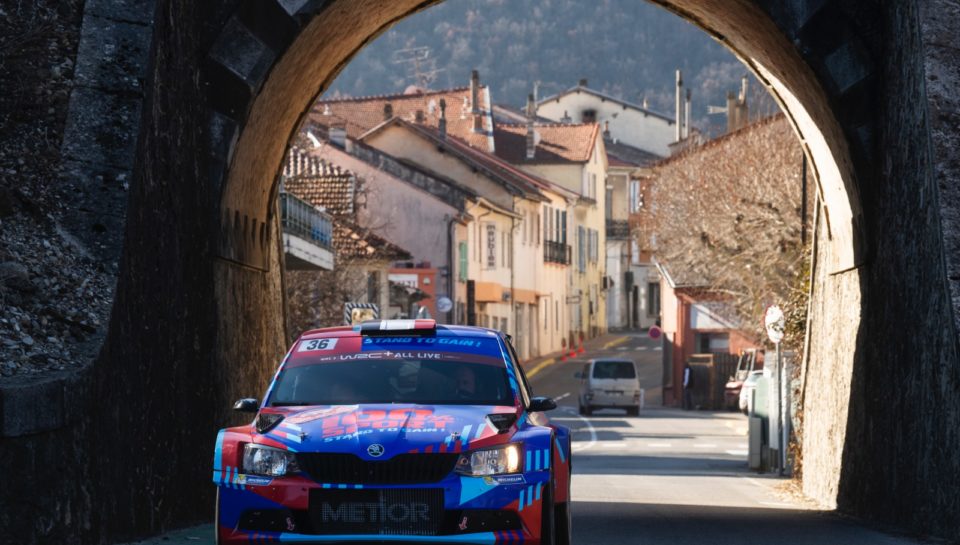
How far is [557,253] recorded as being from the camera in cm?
8619

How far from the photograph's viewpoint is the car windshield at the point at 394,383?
10.9 m

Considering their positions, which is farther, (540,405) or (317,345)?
(317,345)

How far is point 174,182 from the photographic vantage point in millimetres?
14414

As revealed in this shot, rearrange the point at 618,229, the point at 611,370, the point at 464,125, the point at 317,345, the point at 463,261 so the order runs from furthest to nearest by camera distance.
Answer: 1. the point at 618,229
2. the point at 464,125
3. the point at 463,261
4. the point at 611,370
5. the point at 317,345

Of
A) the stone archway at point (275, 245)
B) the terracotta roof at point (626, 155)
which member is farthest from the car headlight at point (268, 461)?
the terracotta roof at point (626, 155)

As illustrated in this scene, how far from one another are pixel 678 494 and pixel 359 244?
3099 centimetres

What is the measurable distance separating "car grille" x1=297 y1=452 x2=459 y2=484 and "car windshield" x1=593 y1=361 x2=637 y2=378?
41516mm

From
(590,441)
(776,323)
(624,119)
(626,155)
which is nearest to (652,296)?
(626,155)

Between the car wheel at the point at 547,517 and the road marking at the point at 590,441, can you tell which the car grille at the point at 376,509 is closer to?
the car wheel at the point at 547,517

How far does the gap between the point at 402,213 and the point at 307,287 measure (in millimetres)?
23663

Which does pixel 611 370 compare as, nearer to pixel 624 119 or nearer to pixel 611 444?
pixel 611 444

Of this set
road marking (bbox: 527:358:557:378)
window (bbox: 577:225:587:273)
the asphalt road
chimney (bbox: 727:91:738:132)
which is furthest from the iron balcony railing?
window (bbox: 577:225:587:273)

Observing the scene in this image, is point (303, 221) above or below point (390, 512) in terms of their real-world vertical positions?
above

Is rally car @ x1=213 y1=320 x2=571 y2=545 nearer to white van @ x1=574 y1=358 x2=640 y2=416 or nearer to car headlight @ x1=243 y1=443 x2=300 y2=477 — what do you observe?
car headlight @ x1=243 y1=443 x2=300 y2=477
